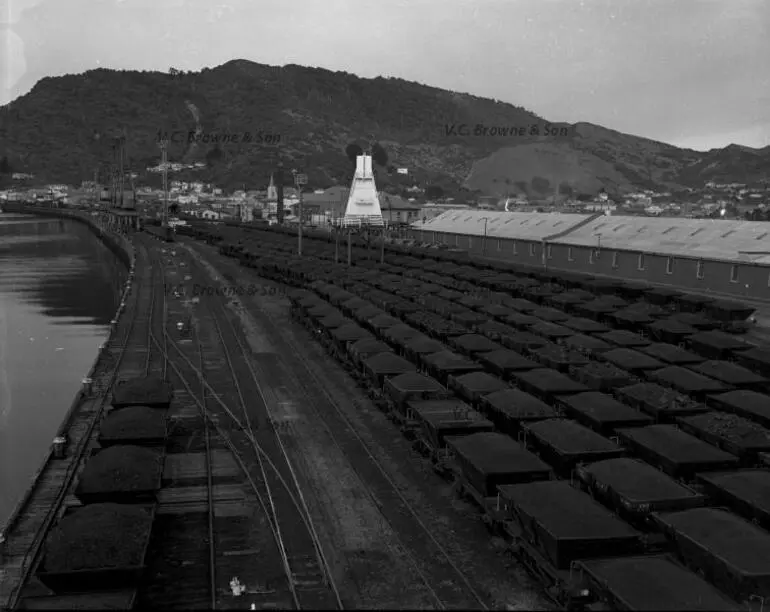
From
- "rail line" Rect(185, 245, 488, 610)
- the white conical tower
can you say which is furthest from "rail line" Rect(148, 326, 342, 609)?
the white conical tower

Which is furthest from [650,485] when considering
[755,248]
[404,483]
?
[755,248]

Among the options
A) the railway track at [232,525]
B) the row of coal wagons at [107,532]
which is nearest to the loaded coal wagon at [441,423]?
the railway track at [232,525]

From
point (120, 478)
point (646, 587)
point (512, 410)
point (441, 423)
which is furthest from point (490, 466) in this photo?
point (120, 478)

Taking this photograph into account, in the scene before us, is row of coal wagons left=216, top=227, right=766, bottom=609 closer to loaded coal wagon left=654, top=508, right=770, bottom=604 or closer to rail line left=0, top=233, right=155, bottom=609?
loaded coal wagon left=654, top=508, right=770, bottom=604

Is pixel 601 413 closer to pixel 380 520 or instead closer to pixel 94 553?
pixel 380 520

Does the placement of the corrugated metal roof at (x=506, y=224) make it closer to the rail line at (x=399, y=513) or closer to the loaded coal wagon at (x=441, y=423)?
the rail line at (x=399, y=513)

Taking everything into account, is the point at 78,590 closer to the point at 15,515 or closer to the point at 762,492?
the point at 15,515
